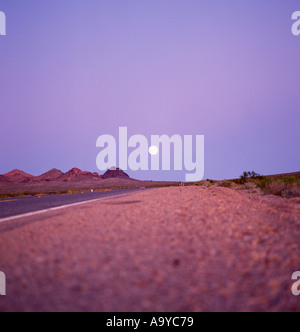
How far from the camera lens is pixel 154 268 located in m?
2.39

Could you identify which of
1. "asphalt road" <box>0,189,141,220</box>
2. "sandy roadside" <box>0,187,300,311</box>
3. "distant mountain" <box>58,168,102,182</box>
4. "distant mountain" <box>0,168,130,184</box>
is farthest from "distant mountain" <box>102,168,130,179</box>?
"sandy roadside" <box>0,187,300,311</box>

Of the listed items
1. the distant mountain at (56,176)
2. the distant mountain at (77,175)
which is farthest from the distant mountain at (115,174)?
the distant mountain at (77,175)

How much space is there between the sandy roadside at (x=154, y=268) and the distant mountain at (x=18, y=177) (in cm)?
11960

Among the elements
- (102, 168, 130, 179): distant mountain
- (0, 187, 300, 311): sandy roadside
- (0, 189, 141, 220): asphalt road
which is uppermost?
(102, 168, 130, 179): distant mountain

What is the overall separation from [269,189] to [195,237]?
15.5 metres

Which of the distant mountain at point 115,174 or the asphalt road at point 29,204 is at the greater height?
the distant mountain at point 115,174

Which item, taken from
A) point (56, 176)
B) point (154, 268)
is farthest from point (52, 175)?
point (154, 268)

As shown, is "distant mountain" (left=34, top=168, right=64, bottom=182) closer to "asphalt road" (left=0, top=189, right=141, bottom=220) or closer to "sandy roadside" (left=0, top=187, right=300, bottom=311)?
"asphalt road" (left=0, top=189, right=141, bottom=220)

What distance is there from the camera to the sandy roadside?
6.10 feet

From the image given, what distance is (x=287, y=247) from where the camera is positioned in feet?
9.82

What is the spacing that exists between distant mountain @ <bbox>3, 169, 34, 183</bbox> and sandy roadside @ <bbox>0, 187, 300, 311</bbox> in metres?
120

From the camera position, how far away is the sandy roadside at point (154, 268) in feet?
6.10

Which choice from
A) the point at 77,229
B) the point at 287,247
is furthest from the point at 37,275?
the point at 287,247

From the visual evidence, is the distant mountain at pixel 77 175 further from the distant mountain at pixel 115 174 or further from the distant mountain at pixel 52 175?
the distant mountain at pixel 115 174
